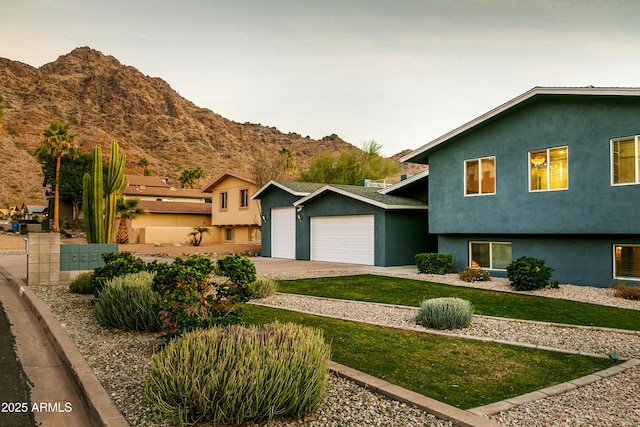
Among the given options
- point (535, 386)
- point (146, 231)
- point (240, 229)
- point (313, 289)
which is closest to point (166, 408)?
point (535, 386)

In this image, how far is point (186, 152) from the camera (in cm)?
11750

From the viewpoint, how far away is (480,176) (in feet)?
58.3

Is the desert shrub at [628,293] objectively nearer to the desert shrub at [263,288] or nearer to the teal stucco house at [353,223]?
the desert shrub at [263,288]

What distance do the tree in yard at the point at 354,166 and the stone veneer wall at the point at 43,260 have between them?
30.1 metres

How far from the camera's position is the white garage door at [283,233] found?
88.0 feet

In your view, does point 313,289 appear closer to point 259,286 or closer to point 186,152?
point 259,286

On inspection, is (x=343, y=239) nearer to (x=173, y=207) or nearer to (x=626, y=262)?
(x=626, y=262)

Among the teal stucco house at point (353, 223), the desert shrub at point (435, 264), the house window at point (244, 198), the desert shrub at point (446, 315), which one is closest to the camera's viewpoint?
the desert shrub at point (446, 315)

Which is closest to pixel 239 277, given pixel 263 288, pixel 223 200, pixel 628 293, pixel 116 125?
pixel 263 288

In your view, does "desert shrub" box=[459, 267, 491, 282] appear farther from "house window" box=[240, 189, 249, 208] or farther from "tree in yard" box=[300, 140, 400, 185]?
"tree in yard" box=[300, 140, 400, 185]

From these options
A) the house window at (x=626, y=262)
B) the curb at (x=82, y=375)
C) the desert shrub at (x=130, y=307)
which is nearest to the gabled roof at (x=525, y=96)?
the house window at (x=626, y=262)

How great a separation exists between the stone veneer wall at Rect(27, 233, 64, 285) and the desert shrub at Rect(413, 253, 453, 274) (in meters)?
13.0

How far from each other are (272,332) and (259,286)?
7.09 metres

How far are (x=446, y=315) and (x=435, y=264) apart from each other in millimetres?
9828
